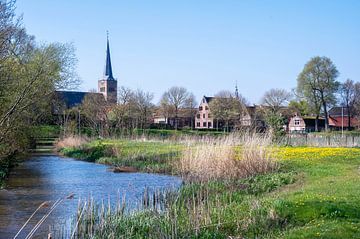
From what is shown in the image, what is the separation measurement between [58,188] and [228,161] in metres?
6.95

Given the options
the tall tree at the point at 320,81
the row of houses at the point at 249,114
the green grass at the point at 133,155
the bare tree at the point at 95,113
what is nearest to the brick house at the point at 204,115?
the row of houses at the point at 249,114

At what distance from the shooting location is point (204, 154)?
59.9ft

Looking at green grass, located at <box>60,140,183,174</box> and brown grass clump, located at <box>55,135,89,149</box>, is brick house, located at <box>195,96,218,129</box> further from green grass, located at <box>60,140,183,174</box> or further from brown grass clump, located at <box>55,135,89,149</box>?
green grass, located at <box>60,140,183,174</box>

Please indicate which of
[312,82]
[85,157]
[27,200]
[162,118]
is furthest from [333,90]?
[27,200]

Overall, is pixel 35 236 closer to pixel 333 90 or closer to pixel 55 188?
pixel 55 188

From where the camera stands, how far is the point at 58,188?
62.3ft

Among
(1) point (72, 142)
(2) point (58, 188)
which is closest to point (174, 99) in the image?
(1) point (72, 142)

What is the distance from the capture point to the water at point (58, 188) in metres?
12.5

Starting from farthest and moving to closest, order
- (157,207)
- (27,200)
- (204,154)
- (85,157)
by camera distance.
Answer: (85,157) → (204,154) → (27,200) → (157,207)

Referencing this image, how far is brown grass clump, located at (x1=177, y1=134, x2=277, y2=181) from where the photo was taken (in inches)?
695

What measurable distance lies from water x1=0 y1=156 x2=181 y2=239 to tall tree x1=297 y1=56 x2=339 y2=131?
44826mm

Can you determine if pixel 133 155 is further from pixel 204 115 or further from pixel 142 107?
pixel 204 115

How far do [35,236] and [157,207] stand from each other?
118 inches

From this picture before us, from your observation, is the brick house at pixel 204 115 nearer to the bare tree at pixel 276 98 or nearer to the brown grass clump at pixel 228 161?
the bare tree at pixel 276 98
